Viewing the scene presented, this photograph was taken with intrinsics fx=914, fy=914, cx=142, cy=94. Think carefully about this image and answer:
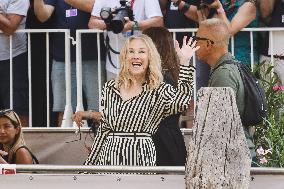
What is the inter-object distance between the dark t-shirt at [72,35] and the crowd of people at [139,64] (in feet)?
0.03

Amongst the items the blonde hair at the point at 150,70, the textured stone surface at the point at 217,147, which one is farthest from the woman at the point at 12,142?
the textured stone surface at the point at 217,147

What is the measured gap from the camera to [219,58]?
7070 mm

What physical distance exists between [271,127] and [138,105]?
1831 millimetres

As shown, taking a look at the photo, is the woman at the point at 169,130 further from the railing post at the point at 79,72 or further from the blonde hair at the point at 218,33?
the railing post at the point at 79,72

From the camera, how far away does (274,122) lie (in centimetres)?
825

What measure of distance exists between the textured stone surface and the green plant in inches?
81.5

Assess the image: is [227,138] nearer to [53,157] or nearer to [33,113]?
[53,157]

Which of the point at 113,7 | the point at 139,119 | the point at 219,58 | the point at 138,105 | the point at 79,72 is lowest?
the point at 139,119

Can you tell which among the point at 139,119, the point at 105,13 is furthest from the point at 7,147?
the point at 139,119

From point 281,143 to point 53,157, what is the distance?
2320 millimetres

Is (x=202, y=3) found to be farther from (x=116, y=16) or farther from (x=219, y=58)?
(x=219, y=58)

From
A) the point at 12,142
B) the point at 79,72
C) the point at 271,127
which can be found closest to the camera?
the point at 271,127

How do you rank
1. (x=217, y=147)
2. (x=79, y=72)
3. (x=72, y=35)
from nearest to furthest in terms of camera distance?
(x=217, y=147) → (x=79, y=72) → (x=72, y=35)

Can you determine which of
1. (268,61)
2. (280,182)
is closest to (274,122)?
(268,61)
